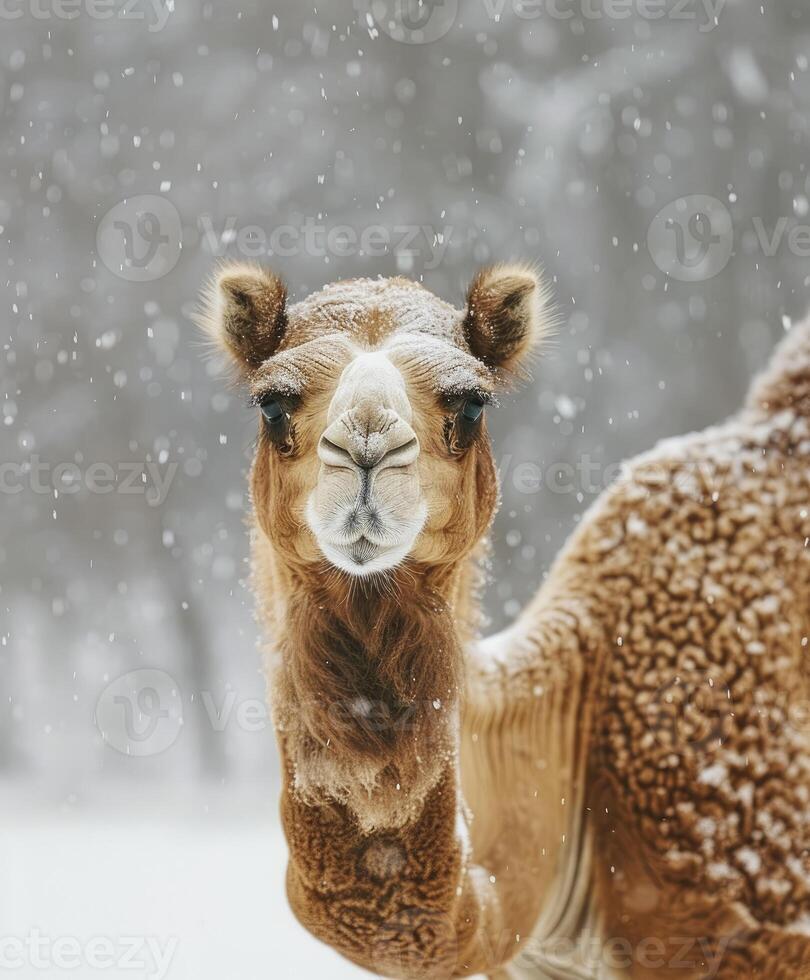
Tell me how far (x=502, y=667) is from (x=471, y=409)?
0.94 m

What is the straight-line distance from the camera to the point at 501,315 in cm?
290

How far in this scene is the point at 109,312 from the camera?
7.98 meters

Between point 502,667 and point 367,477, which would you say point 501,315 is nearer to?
point 367,477

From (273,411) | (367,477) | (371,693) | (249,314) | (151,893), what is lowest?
(151,893)

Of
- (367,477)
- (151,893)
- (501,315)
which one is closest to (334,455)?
(367,477)

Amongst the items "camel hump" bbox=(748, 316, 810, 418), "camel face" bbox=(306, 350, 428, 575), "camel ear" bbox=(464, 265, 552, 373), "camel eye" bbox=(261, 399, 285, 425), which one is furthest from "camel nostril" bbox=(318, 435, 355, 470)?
"camel hump" bbox=(748, 316, 810, 418)

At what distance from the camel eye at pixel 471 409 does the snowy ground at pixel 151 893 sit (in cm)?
277

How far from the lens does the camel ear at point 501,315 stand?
2893 mm

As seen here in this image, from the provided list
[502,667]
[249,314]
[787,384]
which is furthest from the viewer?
[787,384]

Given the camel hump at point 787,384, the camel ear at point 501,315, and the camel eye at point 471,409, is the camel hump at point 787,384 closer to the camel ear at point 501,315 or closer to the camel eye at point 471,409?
the camel ear at point 501,315

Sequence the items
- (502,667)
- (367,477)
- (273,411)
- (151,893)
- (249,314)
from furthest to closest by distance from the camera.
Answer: (151,893)
(502,667)
(249,314)
(273,411)
(367,477)

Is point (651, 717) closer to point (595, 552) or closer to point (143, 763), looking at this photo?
point (595, 552)

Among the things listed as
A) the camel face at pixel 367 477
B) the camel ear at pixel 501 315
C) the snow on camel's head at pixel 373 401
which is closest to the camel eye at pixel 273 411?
the snow on camel's head at pixel 373 401

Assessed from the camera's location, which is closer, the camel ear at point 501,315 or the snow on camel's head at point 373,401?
the snow on camel's head at point 373,401
